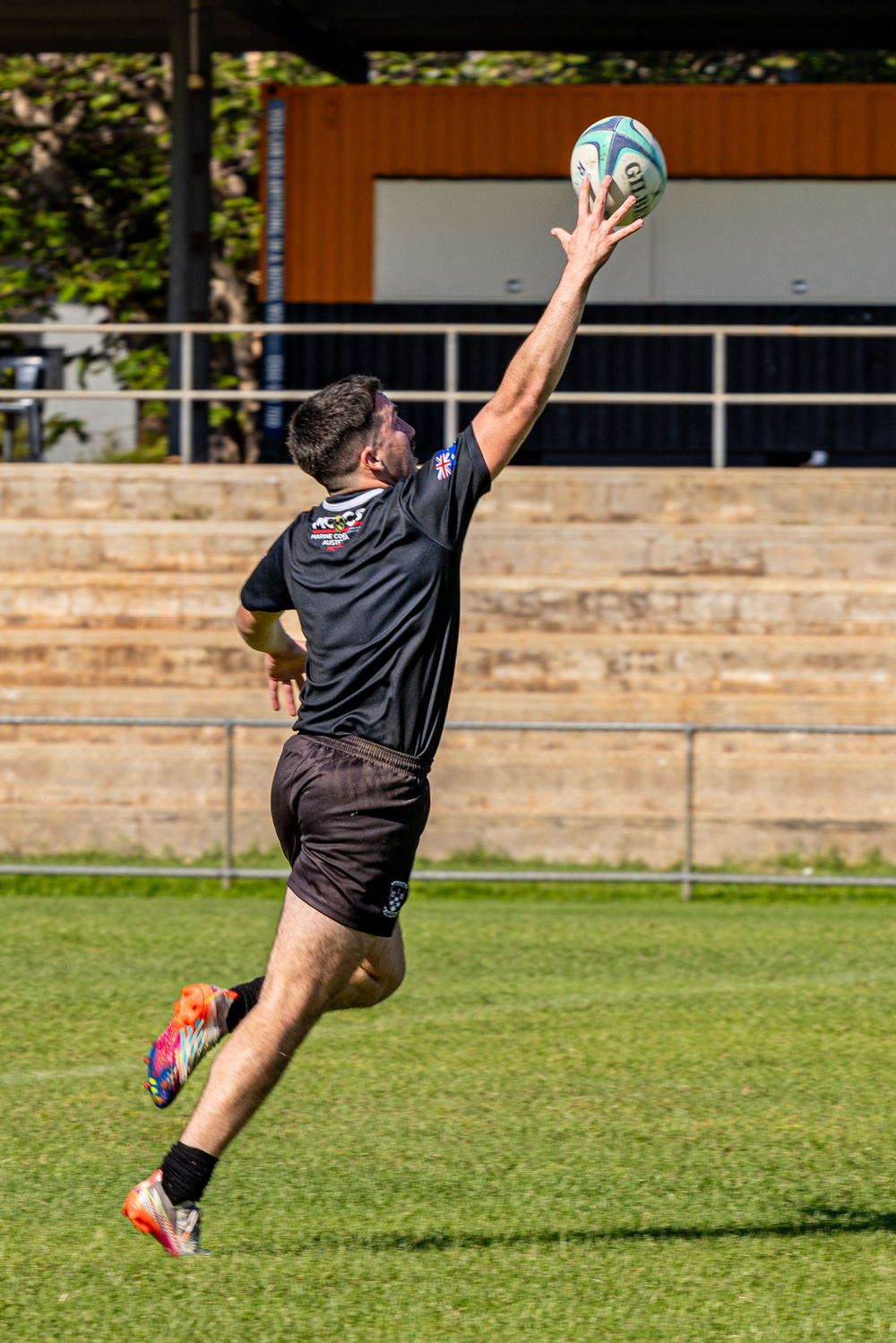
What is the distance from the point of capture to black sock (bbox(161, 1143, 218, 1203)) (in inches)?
172

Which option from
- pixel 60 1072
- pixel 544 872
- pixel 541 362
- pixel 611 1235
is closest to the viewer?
pixel 541 362

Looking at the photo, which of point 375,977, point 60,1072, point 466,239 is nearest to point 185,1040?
point 375,977

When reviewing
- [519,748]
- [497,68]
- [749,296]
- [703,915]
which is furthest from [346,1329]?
[497,68]

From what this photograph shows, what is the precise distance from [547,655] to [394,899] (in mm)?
10753

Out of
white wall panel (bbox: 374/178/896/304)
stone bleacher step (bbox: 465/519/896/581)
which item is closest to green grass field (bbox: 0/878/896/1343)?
stone bleacher step (bbox: 465/519/896/581)

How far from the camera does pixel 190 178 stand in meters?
19.2

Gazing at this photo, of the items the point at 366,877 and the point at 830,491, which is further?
the point at 830,491

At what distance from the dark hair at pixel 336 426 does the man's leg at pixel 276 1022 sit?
114 centimetres

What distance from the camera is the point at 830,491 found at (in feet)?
51.4

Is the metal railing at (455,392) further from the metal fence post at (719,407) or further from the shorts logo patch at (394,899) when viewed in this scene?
the shorts logo patch at (394,899)

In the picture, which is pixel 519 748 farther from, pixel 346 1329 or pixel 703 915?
pixel 346 1329

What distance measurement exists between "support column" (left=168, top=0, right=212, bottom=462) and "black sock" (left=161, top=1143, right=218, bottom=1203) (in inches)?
597

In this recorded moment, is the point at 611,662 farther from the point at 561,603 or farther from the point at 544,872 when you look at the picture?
the point at 544,872

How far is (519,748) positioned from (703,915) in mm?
2824
